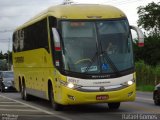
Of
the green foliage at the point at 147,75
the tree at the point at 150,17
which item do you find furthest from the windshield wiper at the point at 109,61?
the tree at the point at 150,17

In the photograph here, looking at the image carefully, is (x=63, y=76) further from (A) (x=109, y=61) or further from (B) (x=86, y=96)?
(A) (x=109, y=61)

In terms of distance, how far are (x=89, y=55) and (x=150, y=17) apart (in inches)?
3178

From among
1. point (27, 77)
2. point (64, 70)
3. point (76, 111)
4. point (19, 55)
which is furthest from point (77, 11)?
point (19, 55)

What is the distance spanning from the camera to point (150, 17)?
95.9 m

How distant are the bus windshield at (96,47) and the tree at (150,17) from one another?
79023 millimetres

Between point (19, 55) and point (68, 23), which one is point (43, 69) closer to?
point (68, 23)

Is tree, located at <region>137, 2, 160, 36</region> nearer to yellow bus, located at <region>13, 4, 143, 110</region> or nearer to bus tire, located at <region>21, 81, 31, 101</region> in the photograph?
bus tire, located at <region>21, 81, 31, 101</region>

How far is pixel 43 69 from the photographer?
64.3 feet

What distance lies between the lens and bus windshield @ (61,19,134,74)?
650 inches

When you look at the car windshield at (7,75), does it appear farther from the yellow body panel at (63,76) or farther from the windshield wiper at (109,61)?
the windshield wiper at (109,61)

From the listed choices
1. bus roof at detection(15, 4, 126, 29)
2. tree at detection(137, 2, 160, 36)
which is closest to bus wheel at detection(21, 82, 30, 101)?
bus roof at detection(15, 4, 126, 29)

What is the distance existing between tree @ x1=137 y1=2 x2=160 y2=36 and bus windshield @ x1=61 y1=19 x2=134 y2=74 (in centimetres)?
7902

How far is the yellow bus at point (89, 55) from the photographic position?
16.3 m

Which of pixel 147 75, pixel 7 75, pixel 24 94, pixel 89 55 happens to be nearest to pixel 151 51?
pixel 147 75
